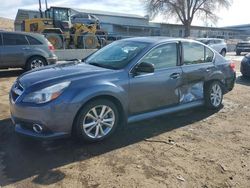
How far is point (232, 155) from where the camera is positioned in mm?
4328

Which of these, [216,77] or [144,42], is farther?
[216,77]

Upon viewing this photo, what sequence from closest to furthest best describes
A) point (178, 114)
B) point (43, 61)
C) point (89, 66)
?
1. point (89, 66)
2. point (178, 114)
3. point (43, 61)

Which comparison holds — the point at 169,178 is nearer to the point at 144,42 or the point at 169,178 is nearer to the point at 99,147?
the point at 99,147

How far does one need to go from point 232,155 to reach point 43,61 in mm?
8629

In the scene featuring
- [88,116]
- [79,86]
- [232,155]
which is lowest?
[232,155]

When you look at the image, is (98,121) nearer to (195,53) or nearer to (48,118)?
(48,118)

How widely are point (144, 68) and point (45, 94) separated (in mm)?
1568

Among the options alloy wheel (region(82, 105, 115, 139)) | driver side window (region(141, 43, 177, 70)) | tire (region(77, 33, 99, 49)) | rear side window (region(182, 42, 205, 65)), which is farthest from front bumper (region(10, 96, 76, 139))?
tire (region(77, 33, 99, 49))

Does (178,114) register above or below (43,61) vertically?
below

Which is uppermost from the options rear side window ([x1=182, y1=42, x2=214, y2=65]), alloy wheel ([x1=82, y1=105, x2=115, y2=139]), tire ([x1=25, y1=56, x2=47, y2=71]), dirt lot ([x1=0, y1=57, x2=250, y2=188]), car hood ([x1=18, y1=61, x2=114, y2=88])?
rear side window ([x1=182, y1=42, x2=214, y2=65])

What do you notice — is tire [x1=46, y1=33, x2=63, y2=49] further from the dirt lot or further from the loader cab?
the dirt lot

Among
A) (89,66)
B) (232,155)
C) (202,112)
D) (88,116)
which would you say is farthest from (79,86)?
(202,112)

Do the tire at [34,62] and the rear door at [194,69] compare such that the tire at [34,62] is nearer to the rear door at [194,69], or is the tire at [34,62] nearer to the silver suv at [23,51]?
the silver suv at [23,51]

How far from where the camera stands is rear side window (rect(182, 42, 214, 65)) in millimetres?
5711
